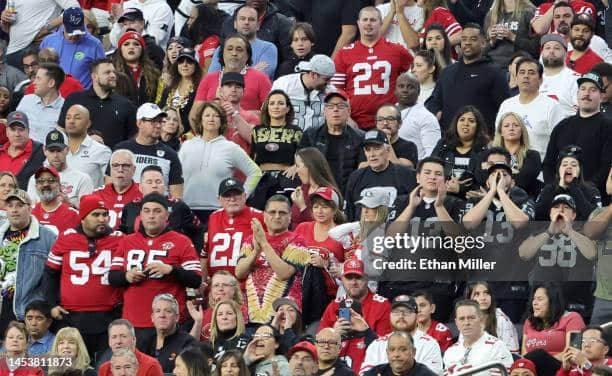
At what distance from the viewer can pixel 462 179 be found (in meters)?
17.5

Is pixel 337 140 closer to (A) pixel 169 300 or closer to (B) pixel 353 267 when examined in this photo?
(B) pixel 353 267

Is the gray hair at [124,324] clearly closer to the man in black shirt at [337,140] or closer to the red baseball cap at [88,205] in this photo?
the red baseball cap at [88,205]

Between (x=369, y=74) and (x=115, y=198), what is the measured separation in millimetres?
3235

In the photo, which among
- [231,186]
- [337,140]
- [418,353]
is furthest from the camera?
[337,140]

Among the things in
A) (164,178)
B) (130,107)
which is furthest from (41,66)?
(164,178)

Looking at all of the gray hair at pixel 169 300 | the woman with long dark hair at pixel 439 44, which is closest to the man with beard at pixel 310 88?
the woman with long dark hair at pixel 439 44

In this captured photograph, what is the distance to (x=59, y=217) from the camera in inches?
703

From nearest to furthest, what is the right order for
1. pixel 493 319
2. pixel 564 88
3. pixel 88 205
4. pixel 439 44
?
pixel 493 319, pixel 88 205, pixel 564 88, pixel 439 44

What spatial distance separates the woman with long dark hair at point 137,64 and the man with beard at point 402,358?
6.28 meters

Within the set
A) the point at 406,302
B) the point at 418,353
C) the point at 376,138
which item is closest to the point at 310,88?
the point at 376,138

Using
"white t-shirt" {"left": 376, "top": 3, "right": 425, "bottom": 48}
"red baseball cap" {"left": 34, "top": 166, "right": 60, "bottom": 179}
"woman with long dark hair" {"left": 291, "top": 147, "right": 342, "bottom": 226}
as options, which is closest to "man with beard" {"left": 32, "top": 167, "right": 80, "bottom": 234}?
"red baseball cap" {"left": 34, "top": 166, "right": 60, "bottom": 179}

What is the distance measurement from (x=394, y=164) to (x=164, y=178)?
2009mm

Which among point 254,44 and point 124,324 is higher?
point 254,44

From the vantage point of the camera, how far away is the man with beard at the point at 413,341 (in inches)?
622
